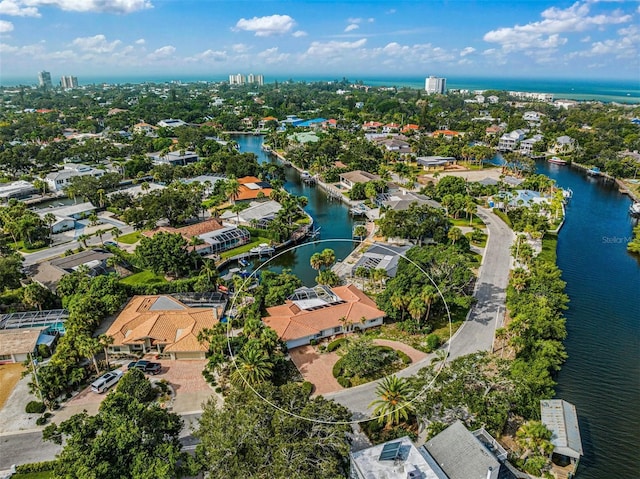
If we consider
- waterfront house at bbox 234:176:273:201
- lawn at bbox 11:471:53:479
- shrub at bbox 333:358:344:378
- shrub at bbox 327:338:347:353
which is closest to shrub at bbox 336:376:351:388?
shrub at bbox 333:358:344:378

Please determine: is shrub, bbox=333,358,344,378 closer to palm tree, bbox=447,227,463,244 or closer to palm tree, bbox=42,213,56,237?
palm tree, bbox=447,227,463,244

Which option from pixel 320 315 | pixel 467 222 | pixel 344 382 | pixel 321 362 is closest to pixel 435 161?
pixel 467 222

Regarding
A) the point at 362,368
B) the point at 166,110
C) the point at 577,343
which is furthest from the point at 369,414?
the point at 166,110

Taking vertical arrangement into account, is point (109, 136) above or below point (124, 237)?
above

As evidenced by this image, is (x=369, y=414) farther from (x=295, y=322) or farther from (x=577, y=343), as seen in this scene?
(x=577, y=343)

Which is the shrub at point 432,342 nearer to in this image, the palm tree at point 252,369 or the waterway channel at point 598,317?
the waterway channel at point 598,317

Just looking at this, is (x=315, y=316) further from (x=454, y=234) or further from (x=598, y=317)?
(x=598, y=317)
